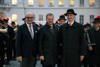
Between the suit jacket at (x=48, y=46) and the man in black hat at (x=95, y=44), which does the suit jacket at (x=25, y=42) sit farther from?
the man in black hat at (x=95, y=44)

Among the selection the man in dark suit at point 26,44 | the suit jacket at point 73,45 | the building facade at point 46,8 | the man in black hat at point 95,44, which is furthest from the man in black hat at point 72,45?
the building facade at point 46,8

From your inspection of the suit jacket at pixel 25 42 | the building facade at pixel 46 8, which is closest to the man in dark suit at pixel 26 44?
the suit jacket at pixel 25 42

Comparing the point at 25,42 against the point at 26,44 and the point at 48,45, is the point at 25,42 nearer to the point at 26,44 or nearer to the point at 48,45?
the point at 26,44

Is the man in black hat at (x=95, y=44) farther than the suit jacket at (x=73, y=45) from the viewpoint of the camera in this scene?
Yes

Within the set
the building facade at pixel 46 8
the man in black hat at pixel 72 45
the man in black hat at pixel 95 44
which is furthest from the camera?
the building facade at pixel 46 8

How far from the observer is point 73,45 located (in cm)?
480

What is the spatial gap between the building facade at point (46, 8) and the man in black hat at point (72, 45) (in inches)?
1389

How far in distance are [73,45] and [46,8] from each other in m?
36.0

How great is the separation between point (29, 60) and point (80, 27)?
78.6 inches

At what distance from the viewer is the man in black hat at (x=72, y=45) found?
4805 millimetres

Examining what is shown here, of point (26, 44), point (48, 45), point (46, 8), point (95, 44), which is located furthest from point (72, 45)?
point (46, 8)

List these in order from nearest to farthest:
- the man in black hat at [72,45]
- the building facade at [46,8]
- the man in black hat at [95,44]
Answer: the man in black hat at [72,45] → the man in black hat at [95,44] → the building facade at [46,8]

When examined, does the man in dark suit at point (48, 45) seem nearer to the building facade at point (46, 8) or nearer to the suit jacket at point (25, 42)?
the suit jacket at point (25, 42)

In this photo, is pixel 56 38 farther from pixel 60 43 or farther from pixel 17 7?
pixel 17 7
